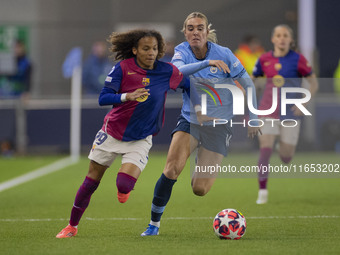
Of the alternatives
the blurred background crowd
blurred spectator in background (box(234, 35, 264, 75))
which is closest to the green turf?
blurred spectator in background (box(234, 35, 264, 75))

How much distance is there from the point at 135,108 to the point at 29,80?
1161 centimetres

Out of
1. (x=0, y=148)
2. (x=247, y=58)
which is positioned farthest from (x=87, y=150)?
(x=247, y=58)

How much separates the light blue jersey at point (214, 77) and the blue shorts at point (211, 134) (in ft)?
0.24

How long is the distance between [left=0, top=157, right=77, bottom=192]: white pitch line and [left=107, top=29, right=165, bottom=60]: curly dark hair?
210 inches

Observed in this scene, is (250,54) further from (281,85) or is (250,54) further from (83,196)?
(83,196)

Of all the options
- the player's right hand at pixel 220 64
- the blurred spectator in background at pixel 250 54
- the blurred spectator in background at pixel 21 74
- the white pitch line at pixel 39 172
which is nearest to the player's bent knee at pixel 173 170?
the player's right hand at pixel 220 64

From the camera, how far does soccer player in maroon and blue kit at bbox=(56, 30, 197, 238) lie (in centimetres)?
756

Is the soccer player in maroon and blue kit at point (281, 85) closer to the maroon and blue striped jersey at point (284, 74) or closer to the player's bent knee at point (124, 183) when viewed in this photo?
the maroon and blue striped jersey at point (284, 74)

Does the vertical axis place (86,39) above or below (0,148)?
above

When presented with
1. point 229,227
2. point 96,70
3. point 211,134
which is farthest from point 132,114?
point 96,70

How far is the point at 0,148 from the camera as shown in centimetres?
1873

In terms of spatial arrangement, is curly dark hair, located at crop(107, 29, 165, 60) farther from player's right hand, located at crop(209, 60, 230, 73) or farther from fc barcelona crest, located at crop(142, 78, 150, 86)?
player's right hand, located at crop(209, 60, 230, 73)

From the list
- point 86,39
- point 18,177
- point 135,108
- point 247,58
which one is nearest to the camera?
point 135,108

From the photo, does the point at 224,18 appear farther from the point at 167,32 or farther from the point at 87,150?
the point at 87,150
